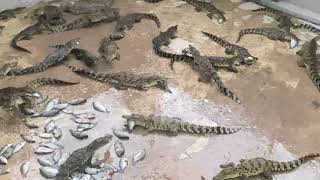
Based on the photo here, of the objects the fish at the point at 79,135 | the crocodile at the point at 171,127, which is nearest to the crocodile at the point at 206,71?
the crocodile at the point at 171,127

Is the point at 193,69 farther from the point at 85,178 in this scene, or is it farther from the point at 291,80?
the point at 85,178

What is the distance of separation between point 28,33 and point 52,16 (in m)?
0.40

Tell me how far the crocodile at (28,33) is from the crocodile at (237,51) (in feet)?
5.29

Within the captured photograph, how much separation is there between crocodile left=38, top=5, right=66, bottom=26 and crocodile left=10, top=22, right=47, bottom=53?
9cm

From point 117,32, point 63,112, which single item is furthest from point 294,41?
point 63,112

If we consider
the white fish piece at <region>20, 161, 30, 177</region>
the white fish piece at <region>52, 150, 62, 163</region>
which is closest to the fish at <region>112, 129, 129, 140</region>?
the white fish piece at <region>52, 150, 62, 163</region>

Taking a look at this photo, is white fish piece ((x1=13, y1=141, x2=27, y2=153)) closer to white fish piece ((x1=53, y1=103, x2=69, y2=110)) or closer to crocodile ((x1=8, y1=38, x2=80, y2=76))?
white fish piece ((x1=53, y1=103, x2=69, y2=110))

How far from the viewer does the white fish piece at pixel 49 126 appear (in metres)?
3.94

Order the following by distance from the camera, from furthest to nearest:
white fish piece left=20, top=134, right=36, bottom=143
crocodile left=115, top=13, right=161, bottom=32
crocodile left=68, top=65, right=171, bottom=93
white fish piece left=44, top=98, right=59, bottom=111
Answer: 1. crocodile left=115, top=13, right=161, bottom=32
2. crocodile left=68, top=65, right=171, bottom=93
3. white fish piece left=44, top=98, right=59, bottom=111
4. white fish piece left=20, top=134, right=36, bottom=143

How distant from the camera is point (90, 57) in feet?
15.6

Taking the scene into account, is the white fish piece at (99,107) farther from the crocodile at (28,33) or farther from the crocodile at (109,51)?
the crocodile at (28,33)

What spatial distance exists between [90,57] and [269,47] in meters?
1.62

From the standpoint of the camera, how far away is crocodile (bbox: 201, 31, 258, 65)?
4.77 m

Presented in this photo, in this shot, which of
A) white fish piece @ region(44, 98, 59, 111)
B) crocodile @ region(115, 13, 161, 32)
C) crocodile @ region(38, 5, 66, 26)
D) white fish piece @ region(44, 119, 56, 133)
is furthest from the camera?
crocodile @ region(38, 5, 66, 26)
